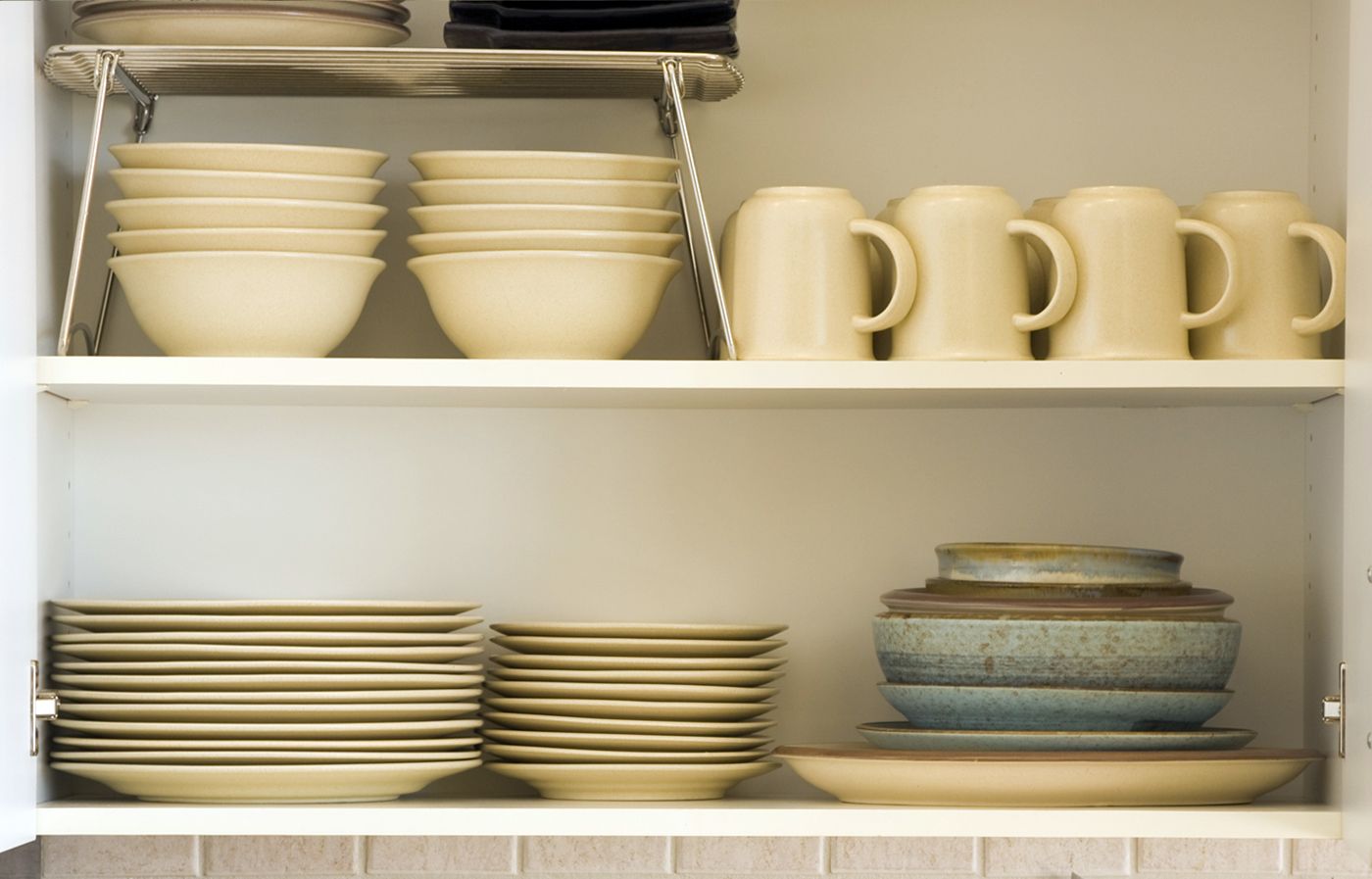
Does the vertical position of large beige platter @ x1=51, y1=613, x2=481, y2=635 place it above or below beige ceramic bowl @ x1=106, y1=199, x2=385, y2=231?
below

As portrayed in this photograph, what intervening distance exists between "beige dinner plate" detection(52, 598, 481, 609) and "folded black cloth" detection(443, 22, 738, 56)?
0.41 feet

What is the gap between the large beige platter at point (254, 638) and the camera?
48.1 inches

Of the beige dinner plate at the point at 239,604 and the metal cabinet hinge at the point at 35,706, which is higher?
the beige dinner plate at the point at 239,604

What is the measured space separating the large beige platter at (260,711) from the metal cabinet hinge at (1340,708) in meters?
0.65

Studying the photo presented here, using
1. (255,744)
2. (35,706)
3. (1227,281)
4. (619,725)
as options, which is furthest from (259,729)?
(1227,281)

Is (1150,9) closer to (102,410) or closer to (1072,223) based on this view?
(1072,223)

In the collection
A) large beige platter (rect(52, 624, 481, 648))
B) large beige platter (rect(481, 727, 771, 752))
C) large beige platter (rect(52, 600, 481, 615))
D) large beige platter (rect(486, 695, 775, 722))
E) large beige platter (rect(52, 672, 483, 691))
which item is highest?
large beige platter (rect(52, 600, 481, 615))

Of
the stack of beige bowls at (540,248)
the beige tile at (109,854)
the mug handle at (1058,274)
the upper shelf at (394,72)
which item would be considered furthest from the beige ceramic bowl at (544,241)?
the beige tile at (109,854)

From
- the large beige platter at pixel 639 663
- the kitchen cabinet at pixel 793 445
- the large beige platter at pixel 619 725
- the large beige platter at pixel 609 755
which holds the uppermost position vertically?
the kitchen cabinet at pixel 793 445

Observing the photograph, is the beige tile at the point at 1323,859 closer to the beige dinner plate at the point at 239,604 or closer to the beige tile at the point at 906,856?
the beige tile at the point at 906,856

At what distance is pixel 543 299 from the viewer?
3.98 feet

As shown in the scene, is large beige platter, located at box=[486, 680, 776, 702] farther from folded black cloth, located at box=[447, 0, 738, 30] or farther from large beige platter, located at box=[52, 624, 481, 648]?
folded black cloth, located at box=[447, 0, 738, 30]

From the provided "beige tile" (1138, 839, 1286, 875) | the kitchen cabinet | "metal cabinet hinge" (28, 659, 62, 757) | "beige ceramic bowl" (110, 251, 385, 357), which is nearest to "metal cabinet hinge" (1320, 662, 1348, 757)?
the kitchen cabinet

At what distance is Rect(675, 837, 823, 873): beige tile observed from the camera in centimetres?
146
